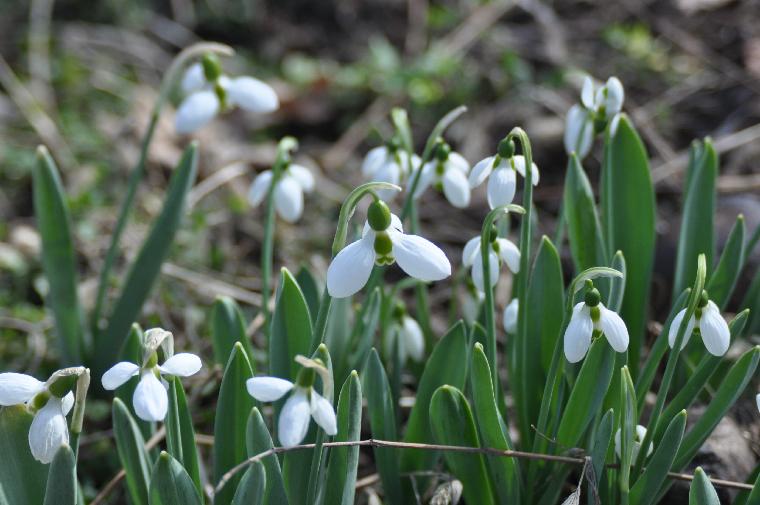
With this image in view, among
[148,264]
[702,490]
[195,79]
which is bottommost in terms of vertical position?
[702,490]

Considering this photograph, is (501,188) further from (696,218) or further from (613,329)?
(696,218)

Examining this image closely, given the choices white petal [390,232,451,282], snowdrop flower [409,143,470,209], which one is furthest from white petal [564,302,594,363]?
snowdrop flower [409,143,470,209]

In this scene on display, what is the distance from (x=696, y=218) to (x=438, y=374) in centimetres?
68

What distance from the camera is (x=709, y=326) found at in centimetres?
126

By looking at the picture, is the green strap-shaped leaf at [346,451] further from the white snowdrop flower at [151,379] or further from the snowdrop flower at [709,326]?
the snowdrop flower at [709,326]

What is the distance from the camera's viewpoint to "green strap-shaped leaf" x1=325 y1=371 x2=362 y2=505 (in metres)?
1.28

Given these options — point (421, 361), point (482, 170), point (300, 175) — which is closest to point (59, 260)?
point (300, 175)

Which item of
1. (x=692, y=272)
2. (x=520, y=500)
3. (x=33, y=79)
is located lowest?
(x=520, y=500)

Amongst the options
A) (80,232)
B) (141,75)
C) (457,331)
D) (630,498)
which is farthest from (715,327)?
(141,75)

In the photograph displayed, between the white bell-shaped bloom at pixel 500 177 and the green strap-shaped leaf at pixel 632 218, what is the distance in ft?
1.31

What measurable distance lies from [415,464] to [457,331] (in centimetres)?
28

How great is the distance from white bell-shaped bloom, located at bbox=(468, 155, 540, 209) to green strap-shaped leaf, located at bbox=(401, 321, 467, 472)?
0.86 feet

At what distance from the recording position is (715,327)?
4.12 ft

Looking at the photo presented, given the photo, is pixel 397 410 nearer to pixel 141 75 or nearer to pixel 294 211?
pixel 294 211
